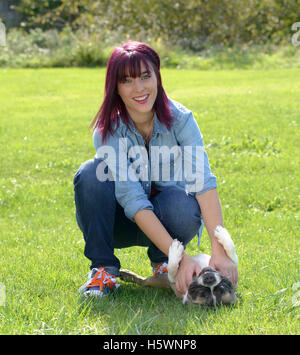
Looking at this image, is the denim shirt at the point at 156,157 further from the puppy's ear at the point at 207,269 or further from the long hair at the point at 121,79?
the puppy's ear at the point at 207,269

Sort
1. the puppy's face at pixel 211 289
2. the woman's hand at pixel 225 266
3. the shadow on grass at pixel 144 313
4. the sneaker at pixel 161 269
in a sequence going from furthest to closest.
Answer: the sneaker at pixel 161 269 → the woman's hand at pixel 225 266 → the puppy's face at pixel 211 289 → the shadow on grass at pixel 144 313

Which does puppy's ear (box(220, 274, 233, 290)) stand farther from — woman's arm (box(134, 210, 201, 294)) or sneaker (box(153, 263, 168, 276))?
sneaker (box(153, 263, 168, 276))

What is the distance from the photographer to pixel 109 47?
16.9 meters

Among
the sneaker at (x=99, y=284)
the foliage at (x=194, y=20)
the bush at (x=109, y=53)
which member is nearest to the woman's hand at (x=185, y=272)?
the sneaker at (x=99, y=284)

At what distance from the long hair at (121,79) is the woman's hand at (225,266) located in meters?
0.74

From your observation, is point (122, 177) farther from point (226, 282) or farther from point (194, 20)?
point (194, 20)

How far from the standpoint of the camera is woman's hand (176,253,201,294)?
2705 mm

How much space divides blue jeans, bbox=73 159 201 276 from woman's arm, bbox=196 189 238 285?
0.26 feet

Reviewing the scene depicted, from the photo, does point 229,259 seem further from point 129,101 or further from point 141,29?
point 141,29

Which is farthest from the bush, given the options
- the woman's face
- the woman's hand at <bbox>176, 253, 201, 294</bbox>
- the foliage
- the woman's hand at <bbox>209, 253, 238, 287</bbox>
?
the woman's hand at <bbox>176, 253, 201, 294</bbox>

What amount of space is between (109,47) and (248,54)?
4100 mm

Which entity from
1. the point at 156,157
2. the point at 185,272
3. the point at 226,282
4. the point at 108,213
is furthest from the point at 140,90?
the point at 226,282

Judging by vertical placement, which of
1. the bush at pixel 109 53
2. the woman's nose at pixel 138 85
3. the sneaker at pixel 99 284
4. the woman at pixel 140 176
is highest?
the woman's nose at pixel 138 85

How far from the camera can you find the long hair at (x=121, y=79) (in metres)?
2.87
